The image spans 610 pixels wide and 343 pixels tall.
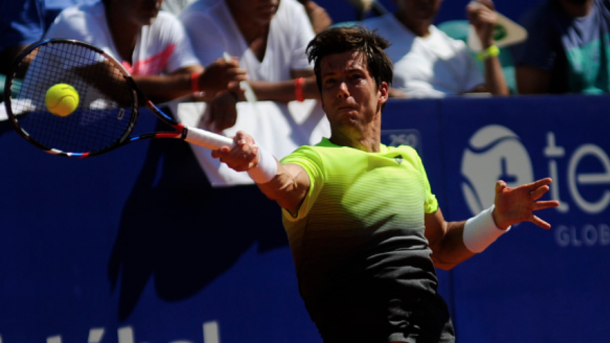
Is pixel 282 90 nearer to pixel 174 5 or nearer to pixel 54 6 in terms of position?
pixel 174 5

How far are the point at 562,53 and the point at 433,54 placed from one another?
0.80m

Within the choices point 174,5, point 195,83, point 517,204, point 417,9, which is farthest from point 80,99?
point 417,9

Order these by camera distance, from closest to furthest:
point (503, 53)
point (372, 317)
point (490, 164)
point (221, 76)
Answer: point (372, 317) → point (221, 76) → point (490, 164) → point (503, 53)

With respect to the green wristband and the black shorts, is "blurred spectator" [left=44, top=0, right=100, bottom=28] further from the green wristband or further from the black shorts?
the black shorts

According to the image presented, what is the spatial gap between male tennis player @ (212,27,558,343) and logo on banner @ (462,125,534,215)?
165cm

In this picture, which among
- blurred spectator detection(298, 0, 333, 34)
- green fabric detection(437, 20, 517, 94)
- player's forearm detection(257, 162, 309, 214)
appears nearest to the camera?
player's forearm detection(257, 162, 309, 214)

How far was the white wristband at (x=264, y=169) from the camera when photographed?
260 centimetres

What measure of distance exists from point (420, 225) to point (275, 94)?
1.51m

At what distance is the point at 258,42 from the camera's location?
462 cm

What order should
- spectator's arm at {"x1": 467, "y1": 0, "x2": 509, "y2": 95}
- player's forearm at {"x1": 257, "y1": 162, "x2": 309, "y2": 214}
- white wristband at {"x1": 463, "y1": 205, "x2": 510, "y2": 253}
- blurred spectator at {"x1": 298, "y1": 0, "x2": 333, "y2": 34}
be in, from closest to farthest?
player's forearm at {"x1": 257, "y1": 162, "x2": 309, "y2": 214}
white wristband at {"x1": 463, "y1": 205, "x2": 510, "y2": 253}
blurred spectator at {"x1": 298, "y1": 0, "x2": 333, "y2": 34}
spectator's arm at {"x1": 467, "y1": 0, "x2": 509, "y2": 95}

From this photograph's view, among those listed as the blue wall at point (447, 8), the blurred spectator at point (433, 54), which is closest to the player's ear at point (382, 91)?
the blurred spectator at point (433, 54)

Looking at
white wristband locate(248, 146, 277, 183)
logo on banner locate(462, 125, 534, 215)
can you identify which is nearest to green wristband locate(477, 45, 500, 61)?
logo on banner locate(462, 125, 534, 215)

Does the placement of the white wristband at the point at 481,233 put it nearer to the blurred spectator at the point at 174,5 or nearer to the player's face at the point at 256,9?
the player's face at the point at 256,9

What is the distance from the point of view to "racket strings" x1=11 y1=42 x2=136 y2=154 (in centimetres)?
391
